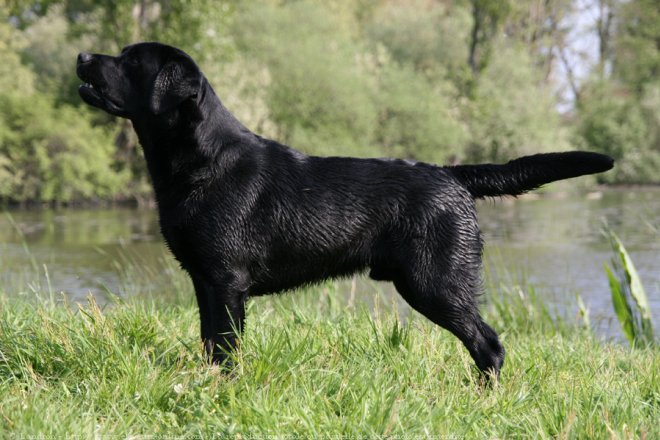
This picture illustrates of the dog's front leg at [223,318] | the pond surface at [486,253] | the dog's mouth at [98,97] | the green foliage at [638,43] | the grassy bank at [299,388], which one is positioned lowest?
the pond surface at [486,253]

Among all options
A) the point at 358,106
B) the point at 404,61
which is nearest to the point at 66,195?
the point at 358,106

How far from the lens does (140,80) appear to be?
3953mm

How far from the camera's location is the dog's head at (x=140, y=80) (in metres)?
3.87

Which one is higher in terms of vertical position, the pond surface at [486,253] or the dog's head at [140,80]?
the dog's head at [140,80]

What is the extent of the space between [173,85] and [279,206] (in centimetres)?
82

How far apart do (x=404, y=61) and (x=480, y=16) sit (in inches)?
232

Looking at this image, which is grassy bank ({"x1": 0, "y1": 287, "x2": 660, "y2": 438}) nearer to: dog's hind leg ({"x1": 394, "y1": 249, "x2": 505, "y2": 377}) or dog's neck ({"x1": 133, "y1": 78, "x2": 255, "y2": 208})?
dog's hind leg ({"x1": 394, "y1": 249, "x2": 505, "y2": 377})

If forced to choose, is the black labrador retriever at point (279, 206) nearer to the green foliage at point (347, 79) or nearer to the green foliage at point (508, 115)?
the green foliage at point (347, 79)

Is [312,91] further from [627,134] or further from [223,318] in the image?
[223,318]

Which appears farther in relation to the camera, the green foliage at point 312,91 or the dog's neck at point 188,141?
the green foliage at point 312,91

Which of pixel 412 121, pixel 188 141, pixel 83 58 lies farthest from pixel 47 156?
pixel 188 141

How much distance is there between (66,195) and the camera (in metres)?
29.6

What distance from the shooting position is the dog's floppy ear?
3857 mm

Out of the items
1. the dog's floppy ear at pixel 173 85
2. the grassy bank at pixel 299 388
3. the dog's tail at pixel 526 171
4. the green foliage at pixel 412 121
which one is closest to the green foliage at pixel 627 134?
the green foliage at pixel 412 121
